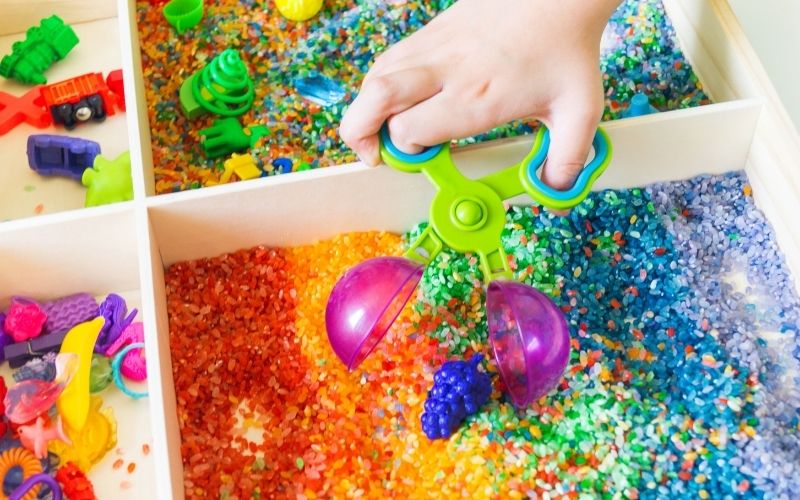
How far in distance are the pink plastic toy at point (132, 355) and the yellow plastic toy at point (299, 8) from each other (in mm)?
543

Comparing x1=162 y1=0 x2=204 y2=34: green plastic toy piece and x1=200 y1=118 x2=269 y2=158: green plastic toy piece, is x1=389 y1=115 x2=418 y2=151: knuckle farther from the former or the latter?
x1=162 y1=0 x2=204 y2=34: green plastic toy piece

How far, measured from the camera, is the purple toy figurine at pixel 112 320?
1.05 metres

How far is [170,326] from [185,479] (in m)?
0.19

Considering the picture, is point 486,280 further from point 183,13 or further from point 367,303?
point 183,13

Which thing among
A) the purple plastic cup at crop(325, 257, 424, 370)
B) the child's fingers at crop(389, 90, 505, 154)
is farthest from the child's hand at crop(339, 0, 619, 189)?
the purple plastic cup at crop(325, 257, 424, 370)

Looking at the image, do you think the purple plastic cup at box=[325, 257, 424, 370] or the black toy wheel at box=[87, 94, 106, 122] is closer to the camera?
the purple plastic cup at box=[325, 257, 424, 370]

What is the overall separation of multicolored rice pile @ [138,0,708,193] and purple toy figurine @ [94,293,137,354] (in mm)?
161

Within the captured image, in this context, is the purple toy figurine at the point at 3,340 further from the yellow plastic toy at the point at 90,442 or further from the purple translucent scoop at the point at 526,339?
the purple translucent scoop at the point at 526,339

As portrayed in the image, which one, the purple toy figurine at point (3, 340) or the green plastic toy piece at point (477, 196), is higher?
the green plastic toy piece at point (477, 196)

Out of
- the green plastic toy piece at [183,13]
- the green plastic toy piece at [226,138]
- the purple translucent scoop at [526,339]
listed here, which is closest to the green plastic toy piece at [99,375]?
the green plastic toy piece at [226,138]

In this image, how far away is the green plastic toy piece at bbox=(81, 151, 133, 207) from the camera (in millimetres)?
1144

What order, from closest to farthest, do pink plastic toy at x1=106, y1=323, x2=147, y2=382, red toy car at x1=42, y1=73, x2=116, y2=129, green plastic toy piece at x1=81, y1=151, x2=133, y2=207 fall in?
pink plastic toy at x1=106, y1=323, x2=147, y2=382 < green plastic toy piece at x1=81, y1=151, x2=133, y2=207 < red toy car at x1=42, y1=73, x2=116, y2=129

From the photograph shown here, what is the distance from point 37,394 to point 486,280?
1.67 feet

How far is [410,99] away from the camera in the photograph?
959mm
